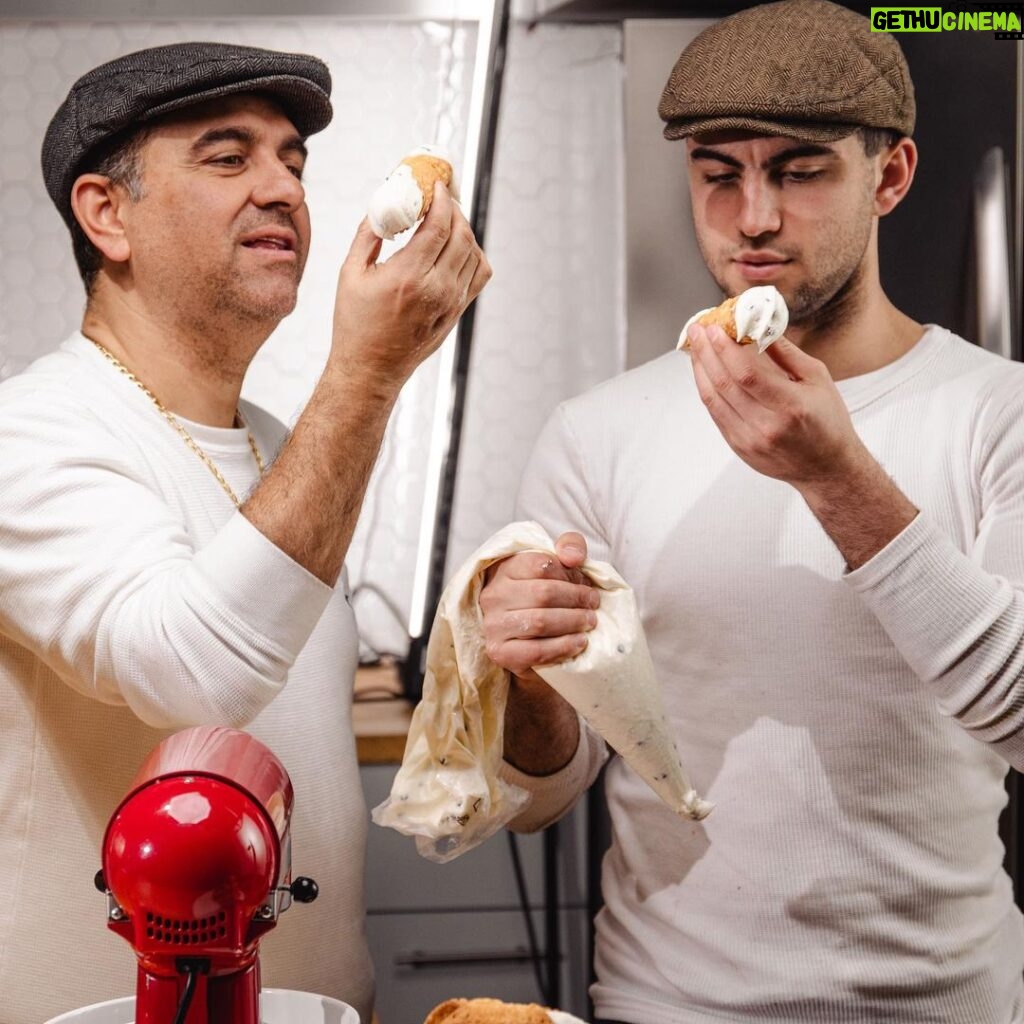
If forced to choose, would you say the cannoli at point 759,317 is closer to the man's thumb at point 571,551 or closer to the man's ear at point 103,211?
the man's thumb at point 571,551

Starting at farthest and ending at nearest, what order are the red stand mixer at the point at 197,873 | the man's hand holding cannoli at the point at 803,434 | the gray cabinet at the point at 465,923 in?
the gray cabinet at the point at 465,923 → the man's hand holding cannoli at the point at 803,434 → the red stand mixer at the point at 197,873

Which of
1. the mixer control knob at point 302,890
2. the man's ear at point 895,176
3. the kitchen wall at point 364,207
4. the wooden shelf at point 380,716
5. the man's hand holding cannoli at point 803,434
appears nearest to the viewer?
the mixer control knob at point 302,890

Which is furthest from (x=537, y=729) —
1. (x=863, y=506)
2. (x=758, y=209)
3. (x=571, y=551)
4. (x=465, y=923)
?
(x=465, y=923)

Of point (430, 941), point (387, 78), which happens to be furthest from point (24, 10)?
point (430, 941)

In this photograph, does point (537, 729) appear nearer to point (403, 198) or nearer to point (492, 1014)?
point (492, 1014)

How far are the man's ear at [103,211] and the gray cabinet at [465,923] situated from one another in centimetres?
136

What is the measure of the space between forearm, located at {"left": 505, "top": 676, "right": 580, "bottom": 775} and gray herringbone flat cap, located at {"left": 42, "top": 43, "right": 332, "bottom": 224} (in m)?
0.79

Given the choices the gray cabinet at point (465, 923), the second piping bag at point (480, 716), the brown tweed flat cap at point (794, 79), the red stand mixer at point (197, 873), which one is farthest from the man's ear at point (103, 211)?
the gray cabinet at point (465, 923)

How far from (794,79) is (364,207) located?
114cm

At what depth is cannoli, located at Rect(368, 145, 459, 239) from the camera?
1.19 metres

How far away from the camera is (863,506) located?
1.31 m

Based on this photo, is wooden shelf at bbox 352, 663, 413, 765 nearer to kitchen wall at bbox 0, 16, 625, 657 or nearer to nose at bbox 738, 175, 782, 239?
kitchen wall at bbox 0, 16, 625, 657

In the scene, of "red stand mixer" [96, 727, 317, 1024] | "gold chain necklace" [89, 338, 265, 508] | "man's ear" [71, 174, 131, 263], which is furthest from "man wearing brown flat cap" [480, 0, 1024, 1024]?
"man's ear" [71, 174, 131, 263]

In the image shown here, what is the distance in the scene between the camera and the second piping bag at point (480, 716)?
128 cm
